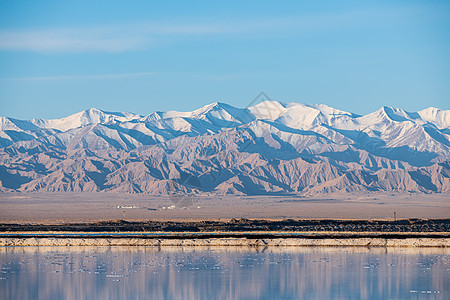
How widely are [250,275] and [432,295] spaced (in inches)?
368

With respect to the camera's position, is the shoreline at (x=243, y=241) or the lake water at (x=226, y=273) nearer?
the lake water at (x=226, y=273)

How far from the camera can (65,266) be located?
40.7m

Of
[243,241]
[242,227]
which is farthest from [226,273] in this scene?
[242,227]

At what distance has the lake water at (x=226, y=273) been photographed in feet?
103

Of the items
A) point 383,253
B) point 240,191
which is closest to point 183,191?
point 240,191

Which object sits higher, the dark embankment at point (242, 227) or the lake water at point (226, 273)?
the dark embankment at point (242, 227)

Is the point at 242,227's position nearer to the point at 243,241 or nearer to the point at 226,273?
the point at 243,241

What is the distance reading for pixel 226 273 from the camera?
37219 mm

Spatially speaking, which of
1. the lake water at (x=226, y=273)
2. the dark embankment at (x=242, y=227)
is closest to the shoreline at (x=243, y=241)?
the lake water at (x=226, y=273)

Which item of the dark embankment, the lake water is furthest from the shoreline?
the dark embankment

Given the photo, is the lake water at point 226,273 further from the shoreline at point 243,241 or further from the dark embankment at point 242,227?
the dark embankment at point 242,227

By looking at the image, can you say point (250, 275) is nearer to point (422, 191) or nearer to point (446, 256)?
point (446, 256)

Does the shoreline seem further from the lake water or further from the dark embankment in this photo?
the dark embankment

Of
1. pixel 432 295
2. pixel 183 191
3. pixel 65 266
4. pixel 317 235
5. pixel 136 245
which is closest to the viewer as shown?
pixel 432 295
